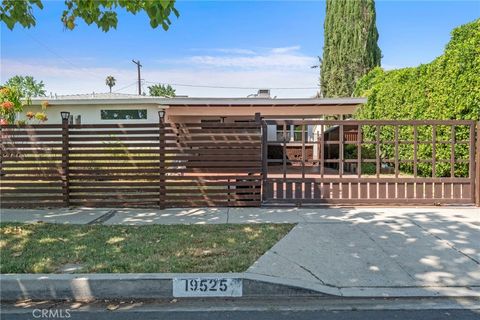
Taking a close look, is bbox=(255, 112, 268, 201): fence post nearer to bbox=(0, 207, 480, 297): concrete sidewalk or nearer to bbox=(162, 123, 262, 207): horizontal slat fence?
bbox=(162, 123, 262, 207): horizontal slat fence

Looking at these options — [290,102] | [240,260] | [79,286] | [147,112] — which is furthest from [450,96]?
[147,112]

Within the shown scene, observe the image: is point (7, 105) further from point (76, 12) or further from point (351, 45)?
point (351, 45)

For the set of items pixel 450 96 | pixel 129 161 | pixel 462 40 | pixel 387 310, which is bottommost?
pixel 387 310

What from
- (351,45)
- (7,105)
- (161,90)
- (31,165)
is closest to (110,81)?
(161,90)

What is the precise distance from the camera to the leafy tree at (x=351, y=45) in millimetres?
31422

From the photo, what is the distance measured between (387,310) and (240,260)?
5.79ft

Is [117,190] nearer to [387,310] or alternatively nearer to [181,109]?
[387,310]

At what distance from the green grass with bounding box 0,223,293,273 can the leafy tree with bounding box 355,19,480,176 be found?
5.88 m

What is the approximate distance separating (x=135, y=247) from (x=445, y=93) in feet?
29.5

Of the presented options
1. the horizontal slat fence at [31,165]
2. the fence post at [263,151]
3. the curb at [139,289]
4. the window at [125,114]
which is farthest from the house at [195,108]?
the curb at [139,289]

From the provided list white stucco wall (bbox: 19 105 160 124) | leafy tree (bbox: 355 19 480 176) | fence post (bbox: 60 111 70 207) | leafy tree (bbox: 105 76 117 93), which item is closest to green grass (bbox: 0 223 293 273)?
fence post (bbox: 60 111 70 207)

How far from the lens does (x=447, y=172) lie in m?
11.0

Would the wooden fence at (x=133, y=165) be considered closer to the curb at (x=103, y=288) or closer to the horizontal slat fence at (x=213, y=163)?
the horizontal slat fence at (x=213, y=163)

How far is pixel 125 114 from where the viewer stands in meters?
19.0
